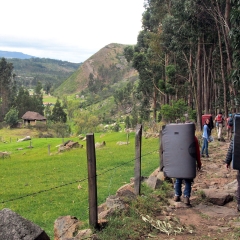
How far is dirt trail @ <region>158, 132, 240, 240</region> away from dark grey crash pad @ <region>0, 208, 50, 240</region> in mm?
2097

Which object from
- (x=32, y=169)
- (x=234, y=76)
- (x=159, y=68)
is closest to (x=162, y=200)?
(x=234, y=76)

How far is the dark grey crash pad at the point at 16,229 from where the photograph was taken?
14.1 ft

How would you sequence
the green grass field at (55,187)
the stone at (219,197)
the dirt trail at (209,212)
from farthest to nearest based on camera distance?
the green grass field at (55,187), the stone at (219,197), the dirt trail at (209,212)

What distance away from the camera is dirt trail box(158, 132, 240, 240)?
5693 millimetres

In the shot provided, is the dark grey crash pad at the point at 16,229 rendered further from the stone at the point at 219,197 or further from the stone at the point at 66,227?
the stone at the point at 219,197

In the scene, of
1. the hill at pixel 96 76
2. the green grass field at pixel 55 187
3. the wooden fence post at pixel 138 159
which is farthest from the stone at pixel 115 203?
the hill at pixel 96 76

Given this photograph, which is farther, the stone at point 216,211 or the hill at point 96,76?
the hill at point 96,76

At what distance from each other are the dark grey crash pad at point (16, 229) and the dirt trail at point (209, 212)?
2.10 m

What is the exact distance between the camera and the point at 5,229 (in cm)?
436

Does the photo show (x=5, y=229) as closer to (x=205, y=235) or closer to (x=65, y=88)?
(x=205, y=235)

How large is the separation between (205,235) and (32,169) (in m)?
17.0

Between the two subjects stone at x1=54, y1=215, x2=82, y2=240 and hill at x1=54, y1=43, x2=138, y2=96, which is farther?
hill at x1=54, y1=43, x2=138, y2=96

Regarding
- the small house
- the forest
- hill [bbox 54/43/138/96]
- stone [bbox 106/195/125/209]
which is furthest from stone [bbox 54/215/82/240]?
hill [bbox 54/43/138/96]

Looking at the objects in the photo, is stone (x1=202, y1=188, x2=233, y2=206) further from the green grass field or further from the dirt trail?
the green grass field
